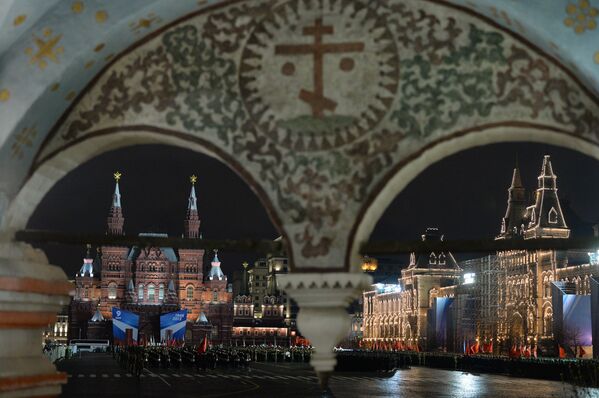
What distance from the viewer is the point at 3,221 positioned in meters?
6.87

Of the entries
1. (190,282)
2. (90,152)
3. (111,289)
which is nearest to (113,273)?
(111,289)

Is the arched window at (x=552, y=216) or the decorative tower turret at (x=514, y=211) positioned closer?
the arched window at (x=552, y=216)

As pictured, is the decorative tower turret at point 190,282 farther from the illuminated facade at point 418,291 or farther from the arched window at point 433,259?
the arched window at point 433,259

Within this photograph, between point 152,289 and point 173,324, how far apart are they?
2290 centimetres

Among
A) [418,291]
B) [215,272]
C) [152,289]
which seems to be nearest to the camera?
[418,291]

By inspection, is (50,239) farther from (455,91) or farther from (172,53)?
(455,91)

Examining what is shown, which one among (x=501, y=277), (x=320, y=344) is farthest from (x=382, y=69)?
(x=501, y=277)

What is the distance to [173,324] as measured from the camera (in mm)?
76250

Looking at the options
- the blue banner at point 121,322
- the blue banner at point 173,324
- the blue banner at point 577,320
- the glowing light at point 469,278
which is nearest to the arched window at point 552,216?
the glowing light at point 469,278

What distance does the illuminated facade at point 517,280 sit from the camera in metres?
61.1

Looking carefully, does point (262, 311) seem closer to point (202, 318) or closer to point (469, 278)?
point (202, 318)

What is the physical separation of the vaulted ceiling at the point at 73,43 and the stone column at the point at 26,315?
718 mm

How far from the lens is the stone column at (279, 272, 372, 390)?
6.64 m

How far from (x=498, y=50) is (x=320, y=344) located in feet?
8.58
